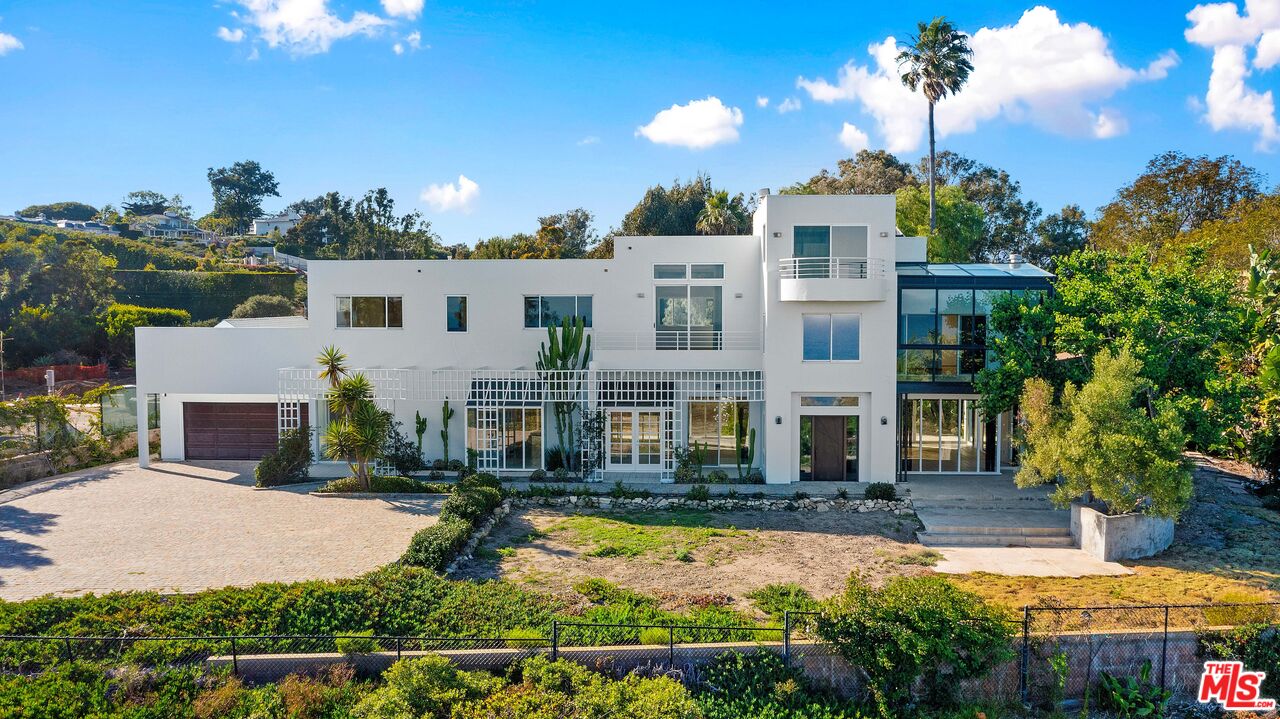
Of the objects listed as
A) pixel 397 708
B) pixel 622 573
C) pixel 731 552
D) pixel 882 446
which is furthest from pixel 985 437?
pixel 397 708

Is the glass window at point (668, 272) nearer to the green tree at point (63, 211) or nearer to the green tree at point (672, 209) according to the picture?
the green tree at point (672, 209)

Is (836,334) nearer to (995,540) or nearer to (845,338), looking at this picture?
(845,338)

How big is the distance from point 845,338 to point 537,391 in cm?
910

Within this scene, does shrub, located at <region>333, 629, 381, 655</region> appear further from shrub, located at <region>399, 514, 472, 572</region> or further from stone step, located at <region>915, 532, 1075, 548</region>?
stone step, located at <region>915, 532, 1075, 548</region>

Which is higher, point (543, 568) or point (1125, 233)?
point (1125, 233)

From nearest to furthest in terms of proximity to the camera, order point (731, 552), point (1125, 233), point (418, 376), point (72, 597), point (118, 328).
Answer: point (72, 597) → point (731, 552) → point (418, 376) → point (1125, 233) → point (118, 328)

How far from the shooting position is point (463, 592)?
505 inches

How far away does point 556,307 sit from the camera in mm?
23625

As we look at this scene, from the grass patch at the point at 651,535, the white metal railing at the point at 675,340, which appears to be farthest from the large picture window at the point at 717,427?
the grass patch at the point at 651,535

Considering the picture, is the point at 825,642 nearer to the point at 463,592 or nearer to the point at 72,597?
the point at 463,592

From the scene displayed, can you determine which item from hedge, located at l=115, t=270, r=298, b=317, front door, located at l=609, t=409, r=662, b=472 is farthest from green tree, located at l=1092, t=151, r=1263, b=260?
hedge, located at l=115, t=270, r=298, b=317

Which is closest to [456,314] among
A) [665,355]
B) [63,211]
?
[665,355]

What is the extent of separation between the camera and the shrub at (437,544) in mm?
14234

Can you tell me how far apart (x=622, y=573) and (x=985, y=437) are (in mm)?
13264
